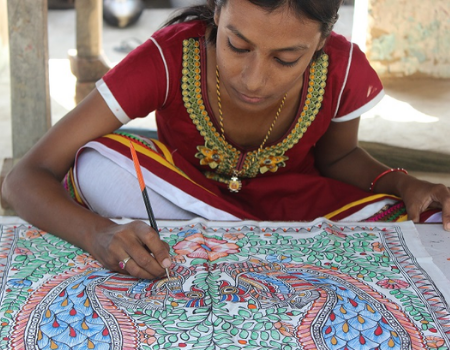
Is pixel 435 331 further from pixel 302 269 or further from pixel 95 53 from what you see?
pixel 95 53

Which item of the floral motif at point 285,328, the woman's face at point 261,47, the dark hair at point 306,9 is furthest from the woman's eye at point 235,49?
the floral motif at point 285,328

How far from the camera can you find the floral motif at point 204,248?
1.63m

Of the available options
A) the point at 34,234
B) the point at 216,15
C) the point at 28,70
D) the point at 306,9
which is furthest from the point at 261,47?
the point at 28,70

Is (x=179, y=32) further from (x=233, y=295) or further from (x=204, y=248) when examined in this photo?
(x=233, y=295)

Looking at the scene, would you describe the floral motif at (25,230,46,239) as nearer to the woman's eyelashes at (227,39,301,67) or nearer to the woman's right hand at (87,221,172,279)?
the woman's right hand at (87,221,172,279)

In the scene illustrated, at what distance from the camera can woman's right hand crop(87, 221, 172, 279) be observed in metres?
1.47

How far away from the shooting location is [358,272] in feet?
5.17

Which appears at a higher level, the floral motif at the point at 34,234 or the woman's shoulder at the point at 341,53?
the woman's shoulder at the point at 341,53

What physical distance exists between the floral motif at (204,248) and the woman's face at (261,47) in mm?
375

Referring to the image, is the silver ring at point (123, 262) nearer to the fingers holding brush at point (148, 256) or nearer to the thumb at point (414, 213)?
the fingers holding brush at point (148, 256)

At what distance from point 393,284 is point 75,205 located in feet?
2.60

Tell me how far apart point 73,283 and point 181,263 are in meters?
0.26

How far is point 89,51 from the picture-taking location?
4938 mm

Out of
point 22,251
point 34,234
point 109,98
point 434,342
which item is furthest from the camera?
point 109,98
